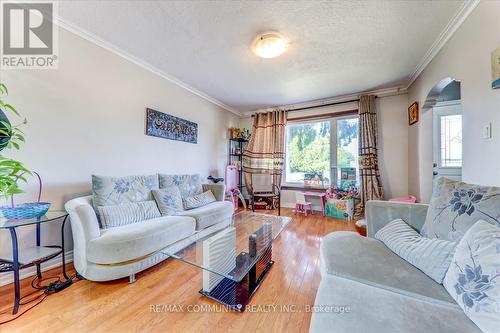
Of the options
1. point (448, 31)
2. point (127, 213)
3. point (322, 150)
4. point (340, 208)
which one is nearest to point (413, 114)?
point (448, 31)

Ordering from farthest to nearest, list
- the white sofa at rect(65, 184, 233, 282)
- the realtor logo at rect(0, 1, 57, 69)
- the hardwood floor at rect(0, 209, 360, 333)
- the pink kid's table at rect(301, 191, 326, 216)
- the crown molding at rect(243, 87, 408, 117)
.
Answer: the pink kid's table at rect(301, 191, 326, 216)
the crown molding at rect(243, 87, 408, 117)
the realtor logo at rect(0, 1, 57, 69)
the white sofa at rect(65, 184, 233, 282)
the hardwood floor at rect(0, 209, 360, 333)

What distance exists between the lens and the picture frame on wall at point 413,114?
113 inches

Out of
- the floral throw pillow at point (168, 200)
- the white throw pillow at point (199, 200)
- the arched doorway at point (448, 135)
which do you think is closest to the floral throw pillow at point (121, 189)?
the floral throw pillow at point (168, 200)

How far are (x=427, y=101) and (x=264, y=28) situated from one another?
7.72 feet

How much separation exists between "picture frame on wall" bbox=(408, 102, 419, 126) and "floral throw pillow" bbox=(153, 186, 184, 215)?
3.63 metres

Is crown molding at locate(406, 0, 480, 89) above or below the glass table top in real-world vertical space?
above

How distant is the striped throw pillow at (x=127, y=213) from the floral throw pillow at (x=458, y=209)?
2.42 m

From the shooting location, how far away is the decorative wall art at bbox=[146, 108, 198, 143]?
8.98ft

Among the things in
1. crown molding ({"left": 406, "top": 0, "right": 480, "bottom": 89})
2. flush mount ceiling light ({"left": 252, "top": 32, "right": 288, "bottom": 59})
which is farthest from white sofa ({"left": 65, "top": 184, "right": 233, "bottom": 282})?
crown molding ({"left": 406, "top": 0, "right": 480, "bottom": 89})

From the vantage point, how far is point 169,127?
3021mm

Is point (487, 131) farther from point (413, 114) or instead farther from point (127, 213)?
point (127, 213)

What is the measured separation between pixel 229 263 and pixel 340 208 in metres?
2.74

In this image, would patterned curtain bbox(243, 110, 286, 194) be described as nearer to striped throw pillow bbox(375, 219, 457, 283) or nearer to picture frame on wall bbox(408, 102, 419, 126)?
picture frame on wall bbox(408, 102, 419, 126)

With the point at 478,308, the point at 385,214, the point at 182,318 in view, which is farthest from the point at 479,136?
the point at 182,318
